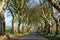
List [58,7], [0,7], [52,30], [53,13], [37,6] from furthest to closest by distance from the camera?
[37,6], [52,30], [53,13], [0,7], [58,7]

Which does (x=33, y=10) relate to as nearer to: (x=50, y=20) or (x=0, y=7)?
(x=50, y=20)

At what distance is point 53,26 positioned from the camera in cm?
5106

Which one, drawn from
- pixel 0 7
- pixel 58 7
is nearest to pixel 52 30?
pixel 0 7

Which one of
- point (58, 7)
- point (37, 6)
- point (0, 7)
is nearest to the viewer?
point (58, 7)

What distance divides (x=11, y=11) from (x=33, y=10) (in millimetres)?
11513

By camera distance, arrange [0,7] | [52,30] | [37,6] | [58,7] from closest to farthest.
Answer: [58,7], [0,7], [52,30], [37,6]

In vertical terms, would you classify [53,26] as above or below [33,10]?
below

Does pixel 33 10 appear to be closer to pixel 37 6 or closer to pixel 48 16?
pixel 37 6

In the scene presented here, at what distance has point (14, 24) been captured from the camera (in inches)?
1956

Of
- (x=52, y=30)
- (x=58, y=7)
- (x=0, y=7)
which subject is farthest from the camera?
(x=52, y=30)

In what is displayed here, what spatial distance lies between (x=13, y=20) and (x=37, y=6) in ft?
27.4

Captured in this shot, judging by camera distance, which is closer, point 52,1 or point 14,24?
point 52,1

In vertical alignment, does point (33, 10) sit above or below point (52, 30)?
above

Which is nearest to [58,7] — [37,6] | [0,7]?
[0,7]
